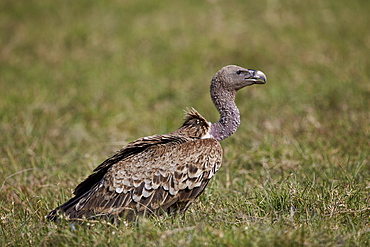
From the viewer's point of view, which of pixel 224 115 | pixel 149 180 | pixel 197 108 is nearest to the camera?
pixel 149 180

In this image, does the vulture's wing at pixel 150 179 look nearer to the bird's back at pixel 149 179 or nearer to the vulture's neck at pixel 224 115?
the bird's back at pixel 149 179

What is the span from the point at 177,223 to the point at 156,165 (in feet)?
2.40

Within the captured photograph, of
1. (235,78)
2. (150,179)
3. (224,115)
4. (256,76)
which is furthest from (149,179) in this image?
(256,76)

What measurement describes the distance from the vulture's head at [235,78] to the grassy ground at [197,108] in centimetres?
115

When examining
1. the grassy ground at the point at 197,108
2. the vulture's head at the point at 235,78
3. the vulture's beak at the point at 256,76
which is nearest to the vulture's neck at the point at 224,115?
the vulture's head at the point at 235,78

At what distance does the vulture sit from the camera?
4.77 metres

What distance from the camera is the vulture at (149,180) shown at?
4.77 metres

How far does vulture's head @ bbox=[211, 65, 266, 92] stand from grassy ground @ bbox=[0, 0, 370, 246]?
1.15 metres

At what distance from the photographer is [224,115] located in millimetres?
5516

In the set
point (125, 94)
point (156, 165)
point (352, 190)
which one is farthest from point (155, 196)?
point (125, 94)

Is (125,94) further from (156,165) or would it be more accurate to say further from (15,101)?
(156,165)

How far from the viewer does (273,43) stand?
12742 millimetres

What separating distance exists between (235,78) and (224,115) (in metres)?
0.44

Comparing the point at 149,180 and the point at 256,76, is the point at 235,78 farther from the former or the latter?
the point at 149,180
